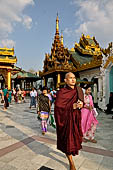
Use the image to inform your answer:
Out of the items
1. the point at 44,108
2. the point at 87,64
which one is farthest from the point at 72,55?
the point at 44,108

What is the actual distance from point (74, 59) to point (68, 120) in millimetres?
17503

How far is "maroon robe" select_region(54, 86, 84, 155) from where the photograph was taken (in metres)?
2.37

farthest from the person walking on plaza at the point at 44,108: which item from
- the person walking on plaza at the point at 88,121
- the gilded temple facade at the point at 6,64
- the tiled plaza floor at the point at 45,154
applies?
the gilded temple facade at the point at 6,64

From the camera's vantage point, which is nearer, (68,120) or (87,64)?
(68,120)

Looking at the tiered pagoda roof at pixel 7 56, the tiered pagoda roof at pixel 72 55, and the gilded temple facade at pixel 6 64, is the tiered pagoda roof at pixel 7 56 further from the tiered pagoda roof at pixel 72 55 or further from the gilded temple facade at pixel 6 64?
the tiered pagoda roof at pixel 72 55

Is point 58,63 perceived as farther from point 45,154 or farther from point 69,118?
point 69,118

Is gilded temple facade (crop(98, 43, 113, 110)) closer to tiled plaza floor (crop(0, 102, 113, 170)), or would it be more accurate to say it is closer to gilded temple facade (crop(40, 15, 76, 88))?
tiled plaza floor (crop(0, 102, 113, 170))

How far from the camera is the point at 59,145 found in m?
2.52

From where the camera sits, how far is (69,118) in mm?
2383

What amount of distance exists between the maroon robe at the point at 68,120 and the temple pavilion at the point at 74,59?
12606 mm

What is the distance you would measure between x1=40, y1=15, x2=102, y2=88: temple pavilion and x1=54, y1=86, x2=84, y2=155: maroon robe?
41.4 ft

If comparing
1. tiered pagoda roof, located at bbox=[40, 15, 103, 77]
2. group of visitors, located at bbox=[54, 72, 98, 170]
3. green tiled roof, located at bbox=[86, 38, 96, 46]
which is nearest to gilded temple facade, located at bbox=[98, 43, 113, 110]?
tiered pagoda roof, located at bbox=[40, 15, 103, 77]

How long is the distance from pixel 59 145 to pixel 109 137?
2597 millimetres

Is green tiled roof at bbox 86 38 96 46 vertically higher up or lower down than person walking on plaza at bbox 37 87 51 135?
higher up
